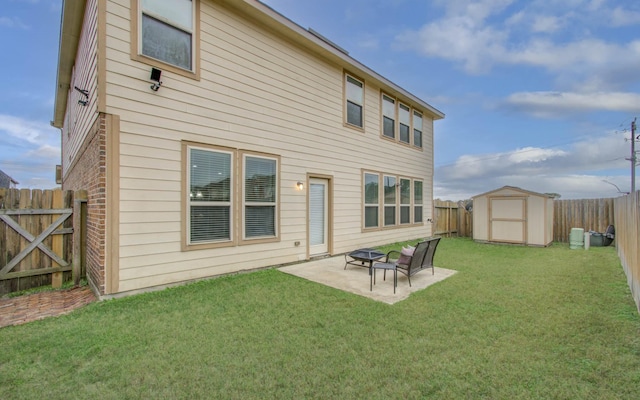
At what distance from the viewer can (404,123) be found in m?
11.2

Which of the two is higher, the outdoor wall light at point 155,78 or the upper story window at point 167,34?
the upper story window at point 167,34

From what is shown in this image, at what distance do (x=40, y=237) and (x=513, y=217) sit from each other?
14.0 meters

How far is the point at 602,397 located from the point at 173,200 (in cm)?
585

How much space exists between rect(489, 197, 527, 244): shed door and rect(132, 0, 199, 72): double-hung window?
11.6 metres

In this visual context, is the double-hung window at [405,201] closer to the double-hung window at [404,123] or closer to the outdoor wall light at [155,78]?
the double-hung window at [404,123]

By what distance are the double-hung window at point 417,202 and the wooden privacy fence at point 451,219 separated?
5.16 feet

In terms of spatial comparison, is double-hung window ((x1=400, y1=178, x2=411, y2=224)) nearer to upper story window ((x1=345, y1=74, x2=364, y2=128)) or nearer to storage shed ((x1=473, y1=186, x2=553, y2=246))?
storage shed ((x1=473, y1=186, x2=553, y2=246))

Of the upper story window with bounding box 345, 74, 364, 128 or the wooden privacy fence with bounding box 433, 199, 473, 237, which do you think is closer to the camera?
the upper story window with bounding box 345, 74, 364, 128

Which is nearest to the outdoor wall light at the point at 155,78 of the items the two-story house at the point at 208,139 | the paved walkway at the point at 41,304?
the two-story house at the point at 208,139

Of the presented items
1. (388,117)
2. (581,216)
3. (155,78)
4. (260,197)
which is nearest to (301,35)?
(155,78)

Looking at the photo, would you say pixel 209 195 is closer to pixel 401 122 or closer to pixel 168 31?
pixel 168 31

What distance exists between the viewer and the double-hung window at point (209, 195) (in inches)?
203

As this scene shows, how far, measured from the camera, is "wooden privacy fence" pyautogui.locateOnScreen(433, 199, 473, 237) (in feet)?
43.6

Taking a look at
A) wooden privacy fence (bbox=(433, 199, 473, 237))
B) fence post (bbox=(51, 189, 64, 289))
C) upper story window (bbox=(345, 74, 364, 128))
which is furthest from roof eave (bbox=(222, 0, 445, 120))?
wooden privacy fence (bbox=(433, 199, 473, 237))
